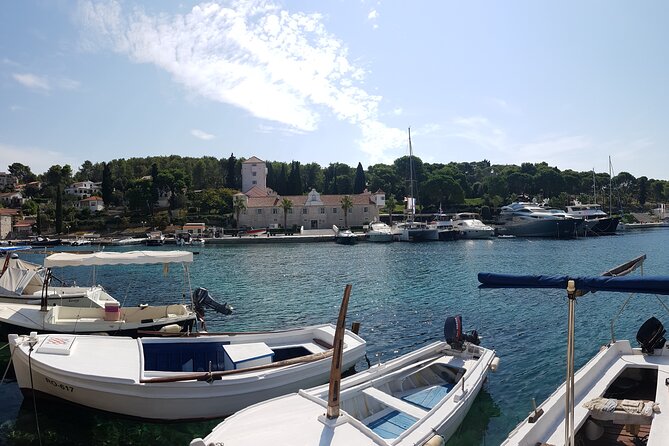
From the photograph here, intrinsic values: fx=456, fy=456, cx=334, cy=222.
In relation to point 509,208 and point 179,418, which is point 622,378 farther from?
point 509,208

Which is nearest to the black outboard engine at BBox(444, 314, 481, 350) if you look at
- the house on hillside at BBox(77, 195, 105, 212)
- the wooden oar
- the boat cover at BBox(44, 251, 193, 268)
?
the wooden oar

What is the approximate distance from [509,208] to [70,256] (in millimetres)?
92873

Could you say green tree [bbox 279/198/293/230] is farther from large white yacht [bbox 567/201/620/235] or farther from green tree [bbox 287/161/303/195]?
large white yacht [bbox 567/201/620/235]

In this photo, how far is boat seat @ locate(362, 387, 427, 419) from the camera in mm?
Answer: 9703

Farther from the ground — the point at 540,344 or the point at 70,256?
the point at 70,256

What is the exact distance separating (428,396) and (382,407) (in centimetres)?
209

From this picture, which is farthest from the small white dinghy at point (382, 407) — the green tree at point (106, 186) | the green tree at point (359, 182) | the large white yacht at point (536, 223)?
the green tree at point (106, 186)

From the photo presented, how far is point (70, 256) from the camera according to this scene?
60.4 feet

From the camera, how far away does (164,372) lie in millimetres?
11547

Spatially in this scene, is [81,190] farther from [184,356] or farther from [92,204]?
[184,356]

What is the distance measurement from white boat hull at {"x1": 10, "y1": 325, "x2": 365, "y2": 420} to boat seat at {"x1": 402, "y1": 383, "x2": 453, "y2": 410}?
2678 millimetres

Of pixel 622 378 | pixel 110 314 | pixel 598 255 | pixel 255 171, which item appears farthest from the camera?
pixel 255 171

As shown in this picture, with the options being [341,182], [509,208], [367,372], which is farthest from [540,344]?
[341,182]

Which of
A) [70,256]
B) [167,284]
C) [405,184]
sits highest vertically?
[405,184]
